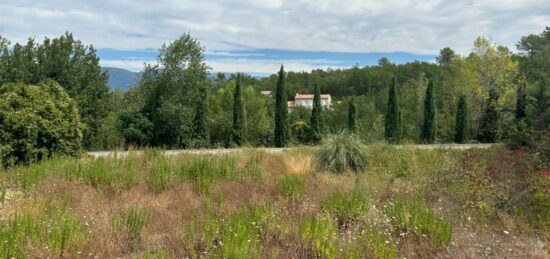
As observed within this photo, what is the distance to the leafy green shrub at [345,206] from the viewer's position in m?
5.06

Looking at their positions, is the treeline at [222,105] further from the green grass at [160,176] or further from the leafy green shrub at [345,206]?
the leafy green shrub at [345,206]

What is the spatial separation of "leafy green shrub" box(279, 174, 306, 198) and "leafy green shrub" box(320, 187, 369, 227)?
70cm

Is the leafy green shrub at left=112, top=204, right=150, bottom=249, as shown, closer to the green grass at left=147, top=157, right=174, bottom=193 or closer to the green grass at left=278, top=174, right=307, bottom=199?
the green grass at left=147, top=157, right=174, bottom=193

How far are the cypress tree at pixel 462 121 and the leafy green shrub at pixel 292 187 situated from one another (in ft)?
73.4

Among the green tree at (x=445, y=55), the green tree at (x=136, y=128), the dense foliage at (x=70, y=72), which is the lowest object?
the green tree at (x=136, y=128)

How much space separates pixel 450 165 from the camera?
764 centimetres

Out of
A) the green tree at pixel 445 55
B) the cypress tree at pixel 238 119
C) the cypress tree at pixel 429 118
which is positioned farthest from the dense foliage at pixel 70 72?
the green tree at pixel 445 55

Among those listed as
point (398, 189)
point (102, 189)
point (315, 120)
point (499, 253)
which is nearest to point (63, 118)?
point (102, 189)

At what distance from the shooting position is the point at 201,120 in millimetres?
22000

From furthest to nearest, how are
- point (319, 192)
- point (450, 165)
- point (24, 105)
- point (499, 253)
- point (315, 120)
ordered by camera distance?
point (315, 120)
point (24, 105)
point (450, 165)
point (319, 192)
point (499, 253)

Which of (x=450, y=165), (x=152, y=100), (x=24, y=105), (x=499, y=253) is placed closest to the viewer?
(x=499, y=253)

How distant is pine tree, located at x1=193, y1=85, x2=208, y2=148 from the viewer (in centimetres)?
2191

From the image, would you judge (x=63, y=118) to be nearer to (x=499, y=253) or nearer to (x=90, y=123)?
(x=499, y=253)

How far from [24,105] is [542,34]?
48.1m
